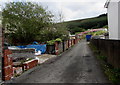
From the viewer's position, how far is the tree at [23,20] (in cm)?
1625

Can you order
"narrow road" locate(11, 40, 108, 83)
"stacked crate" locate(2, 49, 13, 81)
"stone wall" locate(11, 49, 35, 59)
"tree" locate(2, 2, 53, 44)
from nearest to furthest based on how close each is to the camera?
"narrow road" locate(11, 40, 108, 83)
"stacked crate" locate(2, 49, 13, 81)
"stone wall" locate(11, 49, 35, 59)
"tree" locate(2, 2, 53, 44)

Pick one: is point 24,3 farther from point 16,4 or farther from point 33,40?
point 33,40

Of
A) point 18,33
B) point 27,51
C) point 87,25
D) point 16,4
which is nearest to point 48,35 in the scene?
point 18,33

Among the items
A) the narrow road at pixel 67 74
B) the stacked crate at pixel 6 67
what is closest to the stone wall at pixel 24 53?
the narrow road at pixel 67 74

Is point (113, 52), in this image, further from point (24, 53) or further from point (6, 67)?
point (24, 53)

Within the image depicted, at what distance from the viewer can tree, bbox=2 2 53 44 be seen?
1625 centimetres

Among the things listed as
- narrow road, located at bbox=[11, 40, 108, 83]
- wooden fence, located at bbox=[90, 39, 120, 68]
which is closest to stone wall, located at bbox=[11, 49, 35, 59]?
narrow road, located at bbox=[11, 40, 108, 83]

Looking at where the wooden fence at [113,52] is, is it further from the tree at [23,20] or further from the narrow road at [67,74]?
the tree at [23,20]

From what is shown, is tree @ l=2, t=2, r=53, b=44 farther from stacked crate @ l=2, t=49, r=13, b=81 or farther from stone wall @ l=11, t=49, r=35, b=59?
stacked crate @ l=2, t=49, r=13, b=81

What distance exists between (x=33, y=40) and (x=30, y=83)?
13046mm

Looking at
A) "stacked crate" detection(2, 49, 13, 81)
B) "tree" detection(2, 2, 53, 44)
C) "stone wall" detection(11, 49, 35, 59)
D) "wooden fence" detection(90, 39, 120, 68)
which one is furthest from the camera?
"tree" detection(2, 2, 53, 44)

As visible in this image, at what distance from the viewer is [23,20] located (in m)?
16.4

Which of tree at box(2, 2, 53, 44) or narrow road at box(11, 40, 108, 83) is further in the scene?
tree at box(2, 2, 53, 44)

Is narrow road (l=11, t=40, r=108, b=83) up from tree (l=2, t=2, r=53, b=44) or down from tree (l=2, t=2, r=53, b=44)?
down
